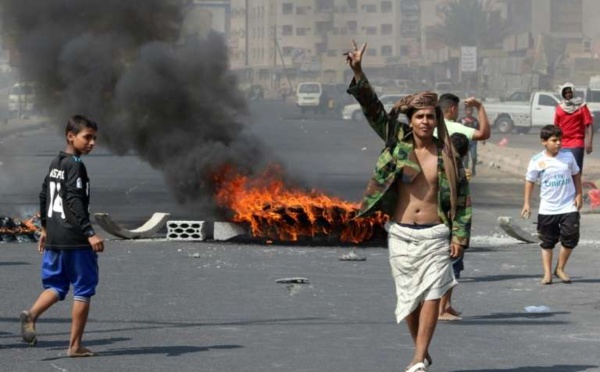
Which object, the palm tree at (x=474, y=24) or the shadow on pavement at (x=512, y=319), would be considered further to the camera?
the palm tree at (x=474, y=24)

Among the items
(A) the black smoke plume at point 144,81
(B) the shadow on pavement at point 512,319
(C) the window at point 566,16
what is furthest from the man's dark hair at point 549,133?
(C) the window at point 566,16

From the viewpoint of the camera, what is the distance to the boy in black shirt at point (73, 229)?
795 centimetres

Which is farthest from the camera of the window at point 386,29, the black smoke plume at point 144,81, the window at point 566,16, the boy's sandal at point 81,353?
→ the window at point 386,29

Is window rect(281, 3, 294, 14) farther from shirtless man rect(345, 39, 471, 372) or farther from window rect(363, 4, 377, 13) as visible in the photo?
shirtless man rect(345, 39, 471, 372)

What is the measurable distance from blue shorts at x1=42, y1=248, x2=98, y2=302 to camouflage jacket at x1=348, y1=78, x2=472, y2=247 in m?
1.65

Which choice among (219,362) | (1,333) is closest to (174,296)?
(1,333)

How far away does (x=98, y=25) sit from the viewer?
21078 mm

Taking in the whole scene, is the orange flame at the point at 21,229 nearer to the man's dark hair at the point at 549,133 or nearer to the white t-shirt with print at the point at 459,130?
the white t-shirt with print at the point at 459,130

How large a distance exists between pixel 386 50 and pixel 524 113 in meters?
70.8

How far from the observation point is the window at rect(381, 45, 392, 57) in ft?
394

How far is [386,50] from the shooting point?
12119cm

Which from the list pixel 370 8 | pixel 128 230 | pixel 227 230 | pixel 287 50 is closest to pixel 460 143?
pixel 227 230

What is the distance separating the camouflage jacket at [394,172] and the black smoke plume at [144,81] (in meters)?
9.56

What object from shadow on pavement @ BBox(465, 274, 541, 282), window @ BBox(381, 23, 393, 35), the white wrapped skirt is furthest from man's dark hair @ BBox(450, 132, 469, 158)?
window @ BBox(381, 23, 393, 35)
